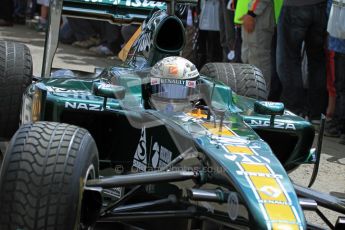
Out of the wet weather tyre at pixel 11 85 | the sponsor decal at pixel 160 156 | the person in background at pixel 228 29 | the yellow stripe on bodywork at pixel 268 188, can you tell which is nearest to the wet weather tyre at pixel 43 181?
the sponsor decal at pixel 160 156

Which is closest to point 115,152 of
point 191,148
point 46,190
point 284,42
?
point 191,148

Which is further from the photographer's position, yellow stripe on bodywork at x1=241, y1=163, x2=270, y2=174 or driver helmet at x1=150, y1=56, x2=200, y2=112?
driver helmet at x1=150, y1=56, x2=200, y2=112

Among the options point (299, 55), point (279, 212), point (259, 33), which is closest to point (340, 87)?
point (299, 55)

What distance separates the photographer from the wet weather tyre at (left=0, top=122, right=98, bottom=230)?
12.9ft

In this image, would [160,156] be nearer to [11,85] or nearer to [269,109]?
[269,109]

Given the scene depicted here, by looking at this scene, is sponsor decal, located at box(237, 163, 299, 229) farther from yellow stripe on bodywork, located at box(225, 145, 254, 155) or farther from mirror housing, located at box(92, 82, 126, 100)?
mirror housing, located at box(92, 82, 126, 100)

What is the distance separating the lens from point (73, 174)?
403 centimetres

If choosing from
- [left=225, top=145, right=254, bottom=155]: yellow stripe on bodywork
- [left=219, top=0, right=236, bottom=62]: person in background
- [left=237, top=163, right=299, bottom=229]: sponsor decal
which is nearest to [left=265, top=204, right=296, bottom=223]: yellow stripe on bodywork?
[left=237, top=163, right=299, bottom=229]: sponsor decal

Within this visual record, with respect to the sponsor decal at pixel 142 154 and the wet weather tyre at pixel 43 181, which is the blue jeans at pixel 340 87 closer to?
the sponsor decal at pixel 142 154

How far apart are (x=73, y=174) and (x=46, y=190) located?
6.5 inches

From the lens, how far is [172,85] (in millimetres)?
5164

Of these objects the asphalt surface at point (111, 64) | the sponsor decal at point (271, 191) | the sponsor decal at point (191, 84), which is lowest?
the asphalt surface at point (111, 64)

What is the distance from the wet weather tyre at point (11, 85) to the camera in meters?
6.12

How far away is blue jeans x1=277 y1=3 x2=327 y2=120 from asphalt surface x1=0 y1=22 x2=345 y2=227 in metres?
0.75
